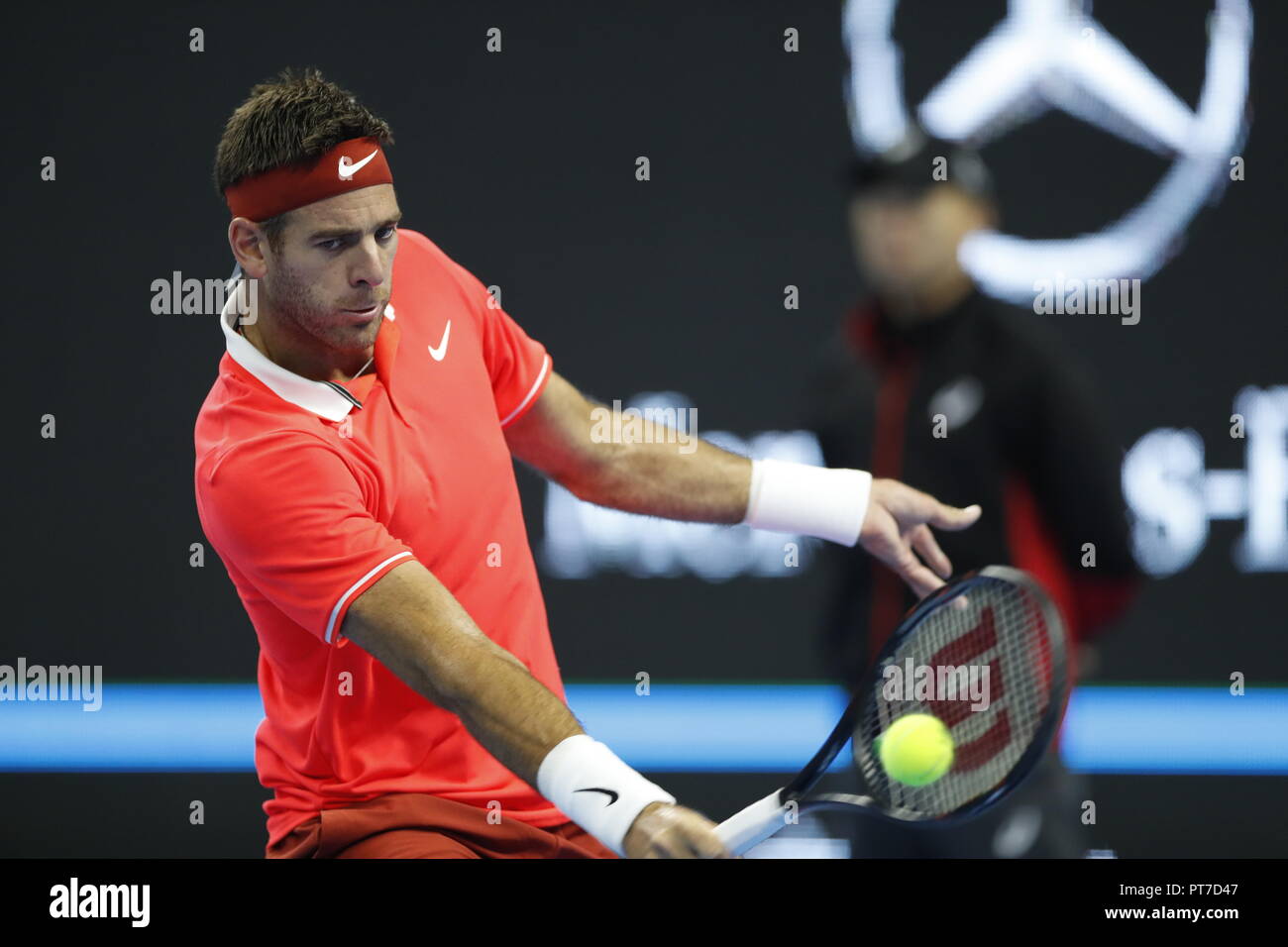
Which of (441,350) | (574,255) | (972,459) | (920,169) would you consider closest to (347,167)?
(441,350)

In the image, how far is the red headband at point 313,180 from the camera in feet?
7.06

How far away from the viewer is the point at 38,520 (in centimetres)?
440

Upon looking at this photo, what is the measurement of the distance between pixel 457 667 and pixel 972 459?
1557mm

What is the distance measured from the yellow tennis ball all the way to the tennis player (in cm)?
47

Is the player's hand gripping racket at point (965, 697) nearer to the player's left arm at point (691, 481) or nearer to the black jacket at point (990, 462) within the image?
the player's left arm at point (691, 481)

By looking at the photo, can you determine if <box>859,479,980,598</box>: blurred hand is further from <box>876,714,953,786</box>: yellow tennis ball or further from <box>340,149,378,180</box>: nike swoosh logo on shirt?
<box>340,149,378,180</box>: nike swoosh logo on shirt

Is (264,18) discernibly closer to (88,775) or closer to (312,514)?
(88,775)

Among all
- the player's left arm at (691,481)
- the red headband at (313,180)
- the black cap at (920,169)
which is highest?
the black cap at (920,169)

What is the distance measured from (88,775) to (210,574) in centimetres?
65

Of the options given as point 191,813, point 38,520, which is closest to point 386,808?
point 191,813

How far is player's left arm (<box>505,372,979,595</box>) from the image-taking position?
2.43 meters

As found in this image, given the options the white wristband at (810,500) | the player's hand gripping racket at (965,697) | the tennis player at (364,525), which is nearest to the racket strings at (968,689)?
the player's hand gripping racket at (965,697)

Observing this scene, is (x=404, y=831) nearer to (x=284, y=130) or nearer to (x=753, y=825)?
(x=753, y=825)

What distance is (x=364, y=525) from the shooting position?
201 centimetres
